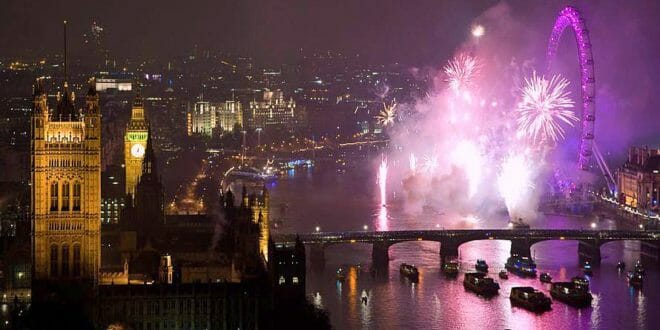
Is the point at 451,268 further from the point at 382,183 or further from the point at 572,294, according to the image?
the point at 382,183

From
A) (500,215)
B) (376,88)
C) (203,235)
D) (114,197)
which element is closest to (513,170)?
(500,215)

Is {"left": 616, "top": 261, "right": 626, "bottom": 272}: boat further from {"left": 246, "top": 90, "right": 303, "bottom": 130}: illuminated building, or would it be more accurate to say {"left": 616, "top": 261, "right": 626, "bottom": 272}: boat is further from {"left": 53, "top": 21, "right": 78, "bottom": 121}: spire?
{"left": 246, "top": 90, "right": 303, "bottom": 130}: illuminated building

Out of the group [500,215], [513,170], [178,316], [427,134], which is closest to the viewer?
[178,316]

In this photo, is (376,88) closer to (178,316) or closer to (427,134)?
(427,134)

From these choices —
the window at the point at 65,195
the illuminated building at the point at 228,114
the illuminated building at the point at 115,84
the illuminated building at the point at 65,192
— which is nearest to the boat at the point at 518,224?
the illuminated building at the point at 65,192

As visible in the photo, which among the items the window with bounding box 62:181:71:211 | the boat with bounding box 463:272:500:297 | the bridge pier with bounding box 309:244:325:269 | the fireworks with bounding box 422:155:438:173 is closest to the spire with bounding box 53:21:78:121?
the window with bounding box 62:181:71:211

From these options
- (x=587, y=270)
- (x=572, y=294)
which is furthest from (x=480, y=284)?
(x=587, y=270)

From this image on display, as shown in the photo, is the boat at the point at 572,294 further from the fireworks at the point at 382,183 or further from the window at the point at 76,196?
the fireworks at the point at 382,183
